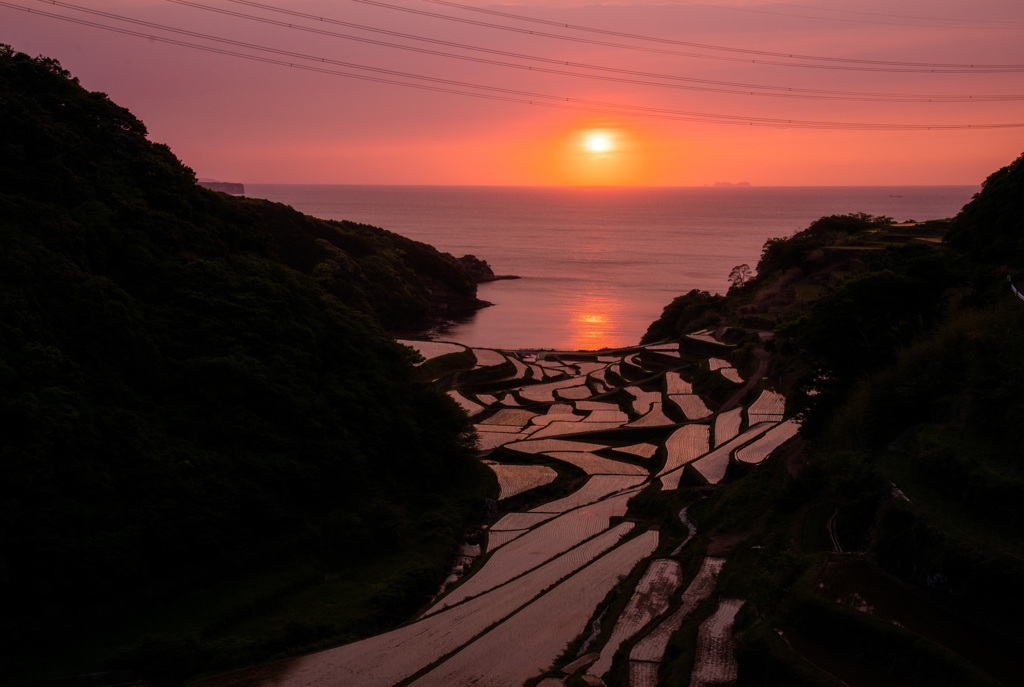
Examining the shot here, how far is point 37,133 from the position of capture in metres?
18.2

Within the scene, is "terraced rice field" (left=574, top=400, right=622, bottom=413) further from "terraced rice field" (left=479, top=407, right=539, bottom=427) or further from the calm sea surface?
the calm sea surface

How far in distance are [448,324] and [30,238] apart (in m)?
49.1

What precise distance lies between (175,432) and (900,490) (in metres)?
14.1

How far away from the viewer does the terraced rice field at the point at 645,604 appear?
38.6ft

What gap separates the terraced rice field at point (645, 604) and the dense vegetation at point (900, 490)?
1.12 meters

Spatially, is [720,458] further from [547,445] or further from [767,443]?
[547,445]

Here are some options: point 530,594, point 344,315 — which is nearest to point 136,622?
point 530,594

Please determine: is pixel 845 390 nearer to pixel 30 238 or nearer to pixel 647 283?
pixel 30 238

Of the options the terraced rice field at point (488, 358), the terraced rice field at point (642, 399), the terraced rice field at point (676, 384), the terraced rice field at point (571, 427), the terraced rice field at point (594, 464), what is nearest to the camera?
the terraced rice field at point (594, 464)

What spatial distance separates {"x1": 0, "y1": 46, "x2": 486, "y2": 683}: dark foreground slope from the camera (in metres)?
12.8

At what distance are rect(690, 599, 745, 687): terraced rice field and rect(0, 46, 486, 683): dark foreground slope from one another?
22.4 ft

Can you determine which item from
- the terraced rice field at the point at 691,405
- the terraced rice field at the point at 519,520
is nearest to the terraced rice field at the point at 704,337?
the terraced rice field at the point at 691,405

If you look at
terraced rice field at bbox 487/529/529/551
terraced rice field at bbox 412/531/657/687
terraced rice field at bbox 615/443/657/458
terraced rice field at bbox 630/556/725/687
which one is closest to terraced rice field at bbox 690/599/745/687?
terraced rice field at bbox 630/556/725/687

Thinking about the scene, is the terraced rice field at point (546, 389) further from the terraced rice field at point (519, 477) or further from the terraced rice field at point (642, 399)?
the terraced rice field at point (519, 477)
